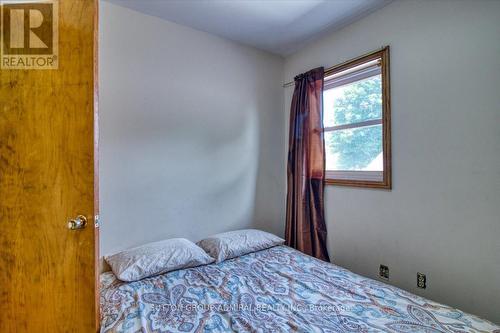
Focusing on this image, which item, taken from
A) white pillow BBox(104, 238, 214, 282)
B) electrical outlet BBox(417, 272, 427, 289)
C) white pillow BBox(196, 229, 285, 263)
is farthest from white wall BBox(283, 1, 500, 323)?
white pillow BBox(104, 238, 214, 282)

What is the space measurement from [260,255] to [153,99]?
1.68 meters

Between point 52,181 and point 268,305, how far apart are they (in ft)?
4.10

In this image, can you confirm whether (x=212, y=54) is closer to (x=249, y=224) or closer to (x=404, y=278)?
(x=249, y=224)

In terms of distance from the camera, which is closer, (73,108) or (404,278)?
(73,108)

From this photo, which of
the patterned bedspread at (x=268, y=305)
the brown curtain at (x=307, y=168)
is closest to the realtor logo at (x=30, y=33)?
the patterned bedspread at (x=268, y=305)

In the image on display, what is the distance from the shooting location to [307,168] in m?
2.64

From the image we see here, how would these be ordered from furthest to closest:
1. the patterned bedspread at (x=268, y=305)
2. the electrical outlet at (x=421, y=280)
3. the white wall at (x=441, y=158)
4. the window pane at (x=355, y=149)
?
the window pane at (x=355, y=149) → the electrical outlet at (x=421, y=280) → the white wall at (x=441, y=158) → the patterned bedspread at (x=268, y=305)

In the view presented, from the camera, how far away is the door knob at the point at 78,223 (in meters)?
1.08

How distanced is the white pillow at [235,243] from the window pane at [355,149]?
3.22 ft

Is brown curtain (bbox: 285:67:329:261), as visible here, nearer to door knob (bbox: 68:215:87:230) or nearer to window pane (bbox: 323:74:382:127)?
window pane (bbox: 323:74:382:127)

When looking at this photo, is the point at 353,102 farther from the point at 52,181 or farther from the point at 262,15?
the point at 52,181

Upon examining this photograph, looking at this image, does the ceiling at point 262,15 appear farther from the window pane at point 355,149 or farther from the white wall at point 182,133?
the window pane at point 355,149

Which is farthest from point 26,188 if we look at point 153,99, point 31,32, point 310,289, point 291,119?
point 291,119

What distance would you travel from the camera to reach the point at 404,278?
6.31 feet
